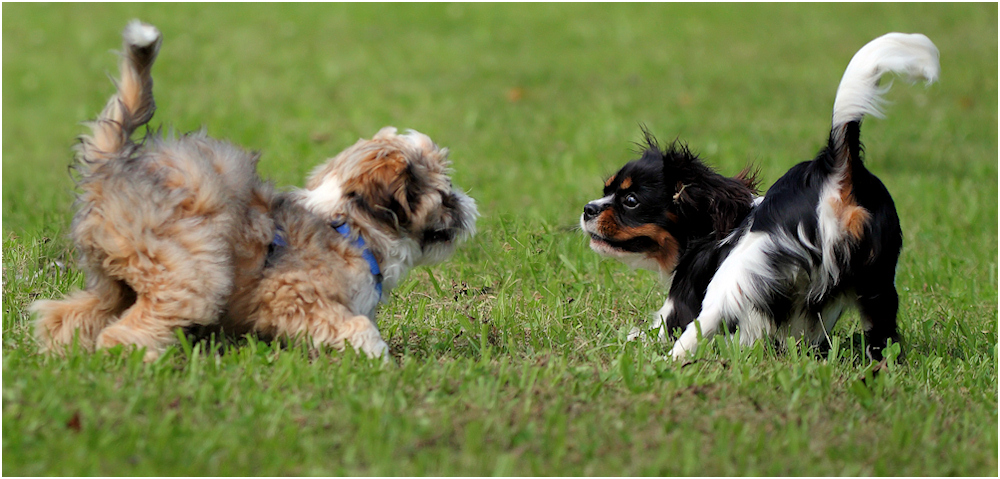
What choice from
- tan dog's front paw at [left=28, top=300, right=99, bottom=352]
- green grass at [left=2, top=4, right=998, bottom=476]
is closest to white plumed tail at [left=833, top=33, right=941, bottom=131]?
green grass at [left=2, top=4, right=998, bottom=476]

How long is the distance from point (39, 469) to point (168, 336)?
3.29 feet

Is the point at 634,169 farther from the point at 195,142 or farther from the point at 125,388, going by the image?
the point at 125,388

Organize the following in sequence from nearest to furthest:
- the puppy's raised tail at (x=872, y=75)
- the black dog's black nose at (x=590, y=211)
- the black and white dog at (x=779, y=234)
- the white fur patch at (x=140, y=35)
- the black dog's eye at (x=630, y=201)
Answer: the white fur patch at (x=140, y=35)
the puppy's raised tail at (x=872, y=75)
the black and white dog at (x=779, y=234)
the black dog's eye at (x=630, y=201)
the black dog's black nose at (x=590, y=211)

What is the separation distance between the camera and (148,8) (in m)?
16.7

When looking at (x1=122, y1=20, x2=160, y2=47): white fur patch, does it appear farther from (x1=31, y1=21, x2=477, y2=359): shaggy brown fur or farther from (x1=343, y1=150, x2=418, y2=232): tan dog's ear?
(x1=343, y1=150, x2=418, y2=232): tan dog's ear

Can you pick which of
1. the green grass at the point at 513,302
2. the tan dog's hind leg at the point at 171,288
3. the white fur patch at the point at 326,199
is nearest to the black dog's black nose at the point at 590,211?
the green grass at the point at 513,302

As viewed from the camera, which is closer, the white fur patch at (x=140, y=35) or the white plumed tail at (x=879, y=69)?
the white fur patch at (x=140, y=35)

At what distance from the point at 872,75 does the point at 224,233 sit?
3.03 m

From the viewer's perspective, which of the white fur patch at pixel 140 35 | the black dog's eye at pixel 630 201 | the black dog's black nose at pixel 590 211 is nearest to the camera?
the white fur patch at pixel 140 35

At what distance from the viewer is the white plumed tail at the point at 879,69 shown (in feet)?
14.3

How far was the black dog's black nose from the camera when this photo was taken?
216 inches

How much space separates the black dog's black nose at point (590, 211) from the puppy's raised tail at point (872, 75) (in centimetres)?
144

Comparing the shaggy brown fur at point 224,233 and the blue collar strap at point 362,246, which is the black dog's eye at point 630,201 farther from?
the blue collar strap at point 362,246

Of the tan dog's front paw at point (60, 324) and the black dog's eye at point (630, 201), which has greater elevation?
the black dog's eye at point (630, 201)
